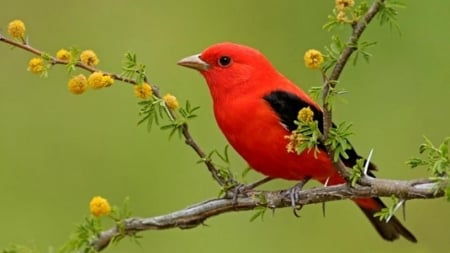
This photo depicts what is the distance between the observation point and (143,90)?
12.1 feet

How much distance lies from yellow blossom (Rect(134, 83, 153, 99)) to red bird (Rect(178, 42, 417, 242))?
0.81 m

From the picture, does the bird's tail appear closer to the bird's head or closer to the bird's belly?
the bird's belly

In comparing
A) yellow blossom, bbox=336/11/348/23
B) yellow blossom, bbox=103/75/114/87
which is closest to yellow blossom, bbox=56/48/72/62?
yellow blossom, bbox=103/75/114/87

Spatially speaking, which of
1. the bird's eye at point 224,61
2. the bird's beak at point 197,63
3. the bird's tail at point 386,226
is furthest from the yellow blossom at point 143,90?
the bird's tail at point 386,226

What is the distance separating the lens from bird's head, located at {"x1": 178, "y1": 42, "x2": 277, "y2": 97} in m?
4.93

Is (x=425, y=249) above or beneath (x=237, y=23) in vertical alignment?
beneath

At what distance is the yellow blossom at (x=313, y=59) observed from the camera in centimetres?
309

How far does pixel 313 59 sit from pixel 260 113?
153 cm

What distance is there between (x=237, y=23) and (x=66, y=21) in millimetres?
1423

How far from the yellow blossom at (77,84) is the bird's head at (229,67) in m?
1.33

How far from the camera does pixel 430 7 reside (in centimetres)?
907

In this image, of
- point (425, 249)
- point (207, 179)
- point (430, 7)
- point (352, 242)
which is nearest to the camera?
point (425, 249)

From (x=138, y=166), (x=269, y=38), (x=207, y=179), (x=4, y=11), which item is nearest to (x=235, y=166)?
(x=207, y=179)

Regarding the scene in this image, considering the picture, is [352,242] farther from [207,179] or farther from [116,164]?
[116,164]
